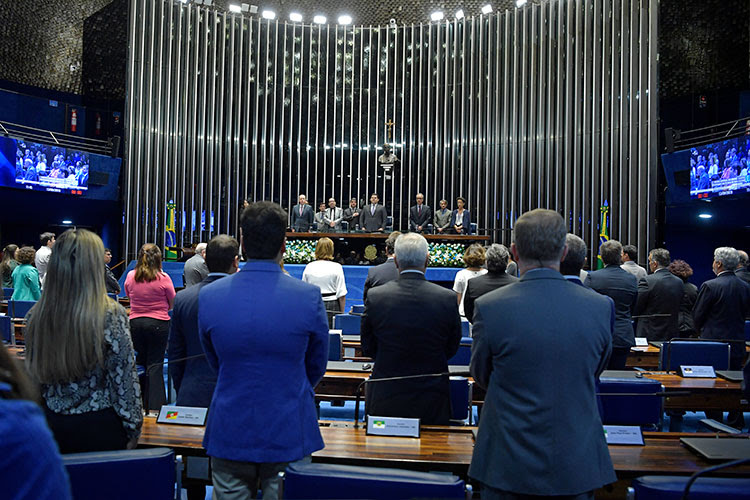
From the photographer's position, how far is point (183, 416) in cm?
234

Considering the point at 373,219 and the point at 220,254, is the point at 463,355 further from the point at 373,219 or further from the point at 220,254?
the point at 373,219

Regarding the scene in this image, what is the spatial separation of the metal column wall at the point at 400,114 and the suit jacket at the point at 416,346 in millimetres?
9928

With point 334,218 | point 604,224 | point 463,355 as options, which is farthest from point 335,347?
point 604,224

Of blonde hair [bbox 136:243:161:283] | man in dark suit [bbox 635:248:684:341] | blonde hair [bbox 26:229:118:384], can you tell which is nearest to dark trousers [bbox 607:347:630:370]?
man in dark suit [bbox 635:248:684:341]

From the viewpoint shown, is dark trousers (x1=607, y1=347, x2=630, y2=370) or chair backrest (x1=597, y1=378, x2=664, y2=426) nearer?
chair backrest (x1=597, y1=378, x2=664, y2=426)

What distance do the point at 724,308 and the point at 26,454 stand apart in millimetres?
5060

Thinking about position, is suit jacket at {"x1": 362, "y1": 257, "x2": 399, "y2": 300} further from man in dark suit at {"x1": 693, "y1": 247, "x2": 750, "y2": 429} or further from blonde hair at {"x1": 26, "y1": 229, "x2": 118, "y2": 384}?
blonde hair at {"x1": 26, "y1": 229, "x2": 118, "y2": 384}

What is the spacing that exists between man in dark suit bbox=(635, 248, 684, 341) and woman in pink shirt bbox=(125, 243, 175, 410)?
3829 millimetres

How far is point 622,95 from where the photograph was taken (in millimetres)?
11750

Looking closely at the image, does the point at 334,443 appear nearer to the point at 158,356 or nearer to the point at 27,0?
the point at 158,356

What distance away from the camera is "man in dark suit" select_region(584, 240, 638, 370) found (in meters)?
3.97

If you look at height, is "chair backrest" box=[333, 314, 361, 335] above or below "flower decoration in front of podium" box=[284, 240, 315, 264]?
below

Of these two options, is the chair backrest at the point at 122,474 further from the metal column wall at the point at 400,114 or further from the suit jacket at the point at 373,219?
the metal column wall at the point at 400,114

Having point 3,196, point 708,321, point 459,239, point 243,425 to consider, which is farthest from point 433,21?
point 243,425
